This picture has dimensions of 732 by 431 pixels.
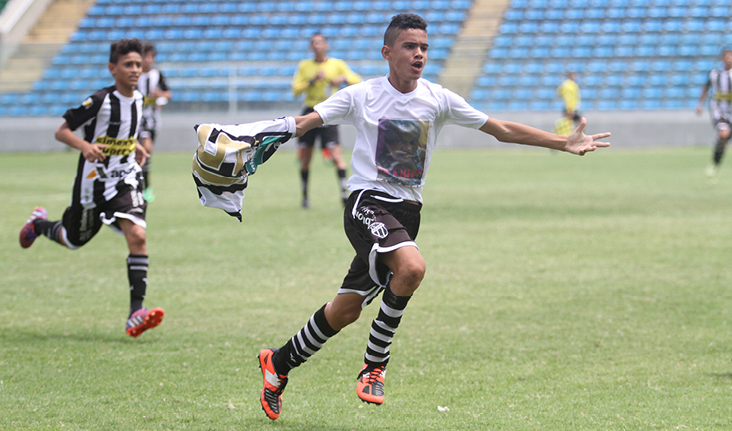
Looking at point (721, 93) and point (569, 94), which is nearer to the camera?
point (721, 93)

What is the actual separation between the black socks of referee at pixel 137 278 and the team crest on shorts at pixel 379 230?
230cm

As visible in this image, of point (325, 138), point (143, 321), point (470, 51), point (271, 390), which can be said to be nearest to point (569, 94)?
point (470, 51)

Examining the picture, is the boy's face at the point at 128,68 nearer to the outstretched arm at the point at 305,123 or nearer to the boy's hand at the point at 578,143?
the outstretched arm at the point at 305,123

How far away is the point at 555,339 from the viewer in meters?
5.30

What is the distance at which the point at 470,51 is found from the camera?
101ft

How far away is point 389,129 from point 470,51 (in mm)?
27526

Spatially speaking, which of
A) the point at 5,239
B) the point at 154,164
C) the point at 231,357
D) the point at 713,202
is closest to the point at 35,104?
the point at 154,164

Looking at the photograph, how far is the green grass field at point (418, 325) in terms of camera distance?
13.1 ft

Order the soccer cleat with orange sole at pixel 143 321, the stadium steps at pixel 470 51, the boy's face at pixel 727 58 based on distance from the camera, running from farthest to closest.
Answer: the stadium steps at pixel 470 51 → the boy's face at pixel 727 58 → the soccer cleat with orange sole at pixel 143 321

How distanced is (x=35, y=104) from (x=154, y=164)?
1071 cm

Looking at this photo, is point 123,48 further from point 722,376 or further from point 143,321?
point 722,376

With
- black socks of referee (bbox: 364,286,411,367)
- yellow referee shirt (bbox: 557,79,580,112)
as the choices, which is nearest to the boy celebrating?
black socks of referee (bbox: 364,286,411,367)

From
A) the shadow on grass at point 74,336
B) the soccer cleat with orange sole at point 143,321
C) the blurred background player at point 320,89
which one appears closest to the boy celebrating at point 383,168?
the soccer cleat with orange sole at point 143,321

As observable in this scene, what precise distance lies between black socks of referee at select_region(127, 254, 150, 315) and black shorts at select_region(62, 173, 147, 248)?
10.5 inches
